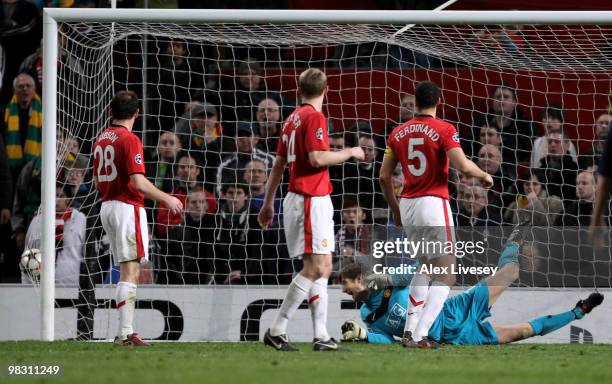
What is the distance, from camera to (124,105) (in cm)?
896

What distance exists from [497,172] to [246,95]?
258 centimetres

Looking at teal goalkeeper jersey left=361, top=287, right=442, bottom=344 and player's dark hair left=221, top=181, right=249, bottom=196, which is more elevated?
player's dark hair left=221, top=181, right=249, bottom=196

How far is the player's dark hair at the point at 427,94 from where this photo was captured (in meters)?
8.84

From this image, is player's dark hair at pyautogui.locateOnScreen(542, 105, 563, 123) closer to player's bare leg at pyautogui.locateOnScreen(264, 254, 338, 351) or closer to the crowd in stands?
the crowd in stands

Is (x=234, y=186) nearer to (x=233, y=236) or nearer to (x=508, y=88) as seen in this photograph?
(x=233, y=236)

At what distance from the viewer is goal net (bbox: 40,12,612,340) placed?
10.5 meters

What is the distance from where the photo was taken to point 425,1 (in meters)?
13.5

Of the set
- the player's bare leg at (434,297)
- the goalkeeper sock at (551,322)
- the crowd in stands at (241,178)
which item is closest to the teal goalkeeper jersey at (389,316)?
the crowd in stands at (241,178)

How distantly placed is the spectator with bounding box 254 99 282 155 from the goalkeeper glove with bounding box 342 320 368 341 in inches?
99.2

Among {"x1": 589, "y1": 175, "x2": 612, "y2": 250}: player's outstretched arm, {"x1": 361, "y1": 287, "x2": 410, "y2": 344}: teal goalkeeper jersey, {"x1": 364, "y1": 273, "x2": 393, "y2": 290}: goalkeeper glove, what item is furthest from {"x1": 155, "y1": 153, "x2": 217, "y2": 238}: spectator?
{"x1": 589, "y1": 175, "x2": 612, "y2": 250}: player's outstretched arm

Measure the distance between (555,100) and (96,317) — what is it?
5.26 m

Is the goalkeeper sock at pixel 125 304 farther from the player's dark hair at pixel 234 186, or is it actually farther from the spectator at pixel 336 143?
the spectator at pixel 336 143

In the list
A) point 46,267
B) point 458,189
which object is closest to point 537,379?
point 46,267

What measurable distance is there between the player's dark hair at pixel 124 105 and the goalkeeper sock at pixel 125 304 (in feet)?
4.04
